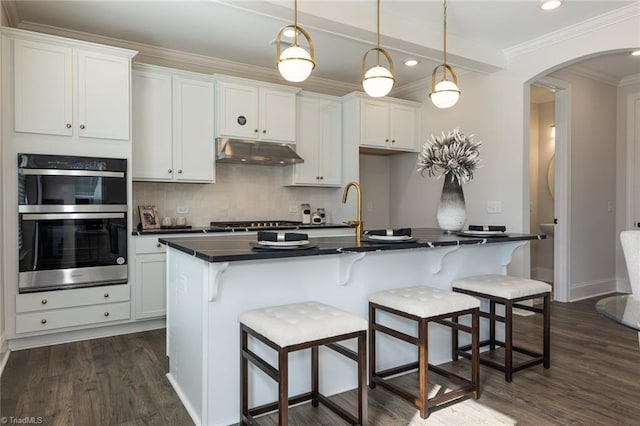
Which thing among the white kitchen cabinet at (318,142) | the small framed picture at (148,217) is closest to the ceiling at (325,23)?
the white kitchen cabinet at (318,142)

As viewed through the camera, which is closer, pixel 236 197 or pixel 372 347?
pixel 372 347

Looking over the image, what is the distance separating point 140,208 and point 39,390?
1923 millimetres

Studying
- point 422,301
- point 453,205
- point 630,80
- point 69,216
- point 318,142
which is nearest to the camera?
point 422,301

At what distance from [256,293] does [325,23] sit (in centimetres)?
217

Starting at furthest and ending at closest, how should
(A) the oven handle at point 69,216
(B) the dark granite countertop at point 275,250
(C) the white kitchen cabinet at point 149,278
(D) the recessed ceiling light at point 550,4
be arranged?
(C) the white kitchen cabinet at point 149,278 < (D) the recessed ceiling light at point 550,4 < (A) the oven handle at point 69,216 < (B) the dark granite countertop at point 275,250

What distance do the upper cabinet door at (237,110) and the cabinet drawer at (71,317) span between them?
6.27ft

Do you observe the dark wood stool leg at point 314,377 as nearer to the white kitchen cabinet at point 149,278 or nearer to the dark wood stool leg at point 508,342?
the dark wood stool leg at point 508,342

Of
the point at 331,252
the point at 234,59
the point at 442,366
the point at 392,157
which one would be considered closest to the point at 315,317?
the point at 331,252

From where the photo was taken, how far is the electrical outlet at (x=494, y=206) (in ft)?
14.3

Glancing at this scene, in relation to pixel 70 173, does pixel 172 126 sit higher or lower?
higher

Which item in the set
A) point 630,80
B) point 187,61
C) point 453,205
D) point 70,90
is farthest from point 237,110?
point 630,80

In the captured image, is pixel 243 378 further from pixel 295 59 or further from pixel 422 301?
pixel 295 59

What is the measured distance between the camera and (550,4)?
10.7 ft

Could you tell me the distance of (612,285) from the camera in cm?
530
